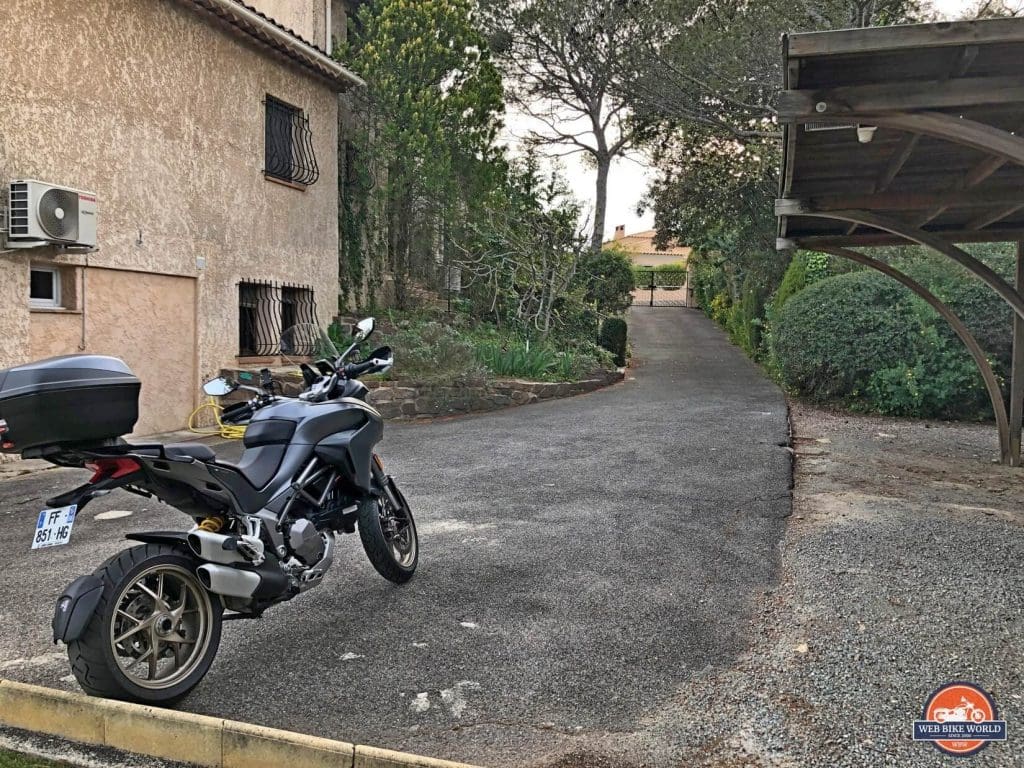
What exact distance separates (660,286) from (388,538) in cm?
3530

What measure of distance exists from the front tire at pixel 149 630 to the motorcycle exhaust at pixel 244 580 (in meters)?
0.08

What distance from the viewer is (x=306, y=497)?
3445 millimetres

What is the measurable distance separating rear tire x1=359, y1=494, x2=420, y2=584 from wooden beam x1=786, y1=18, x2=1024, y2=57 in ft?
10.0

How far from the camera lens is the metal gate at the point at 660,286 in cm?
3784

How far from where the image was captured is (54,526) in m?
2.50

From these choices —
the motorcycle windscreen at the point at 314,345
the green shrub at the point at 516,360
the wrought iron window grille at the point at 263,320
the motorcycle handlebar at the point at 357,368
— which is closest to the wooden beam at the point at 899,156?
the motorcycle handlebar at the point at 357,368

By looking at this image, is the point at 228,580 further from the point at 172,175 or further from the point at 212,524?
the point at 172,175

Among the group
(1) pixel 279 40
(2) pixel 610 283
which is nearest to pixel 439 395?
(1) pixel 279 40

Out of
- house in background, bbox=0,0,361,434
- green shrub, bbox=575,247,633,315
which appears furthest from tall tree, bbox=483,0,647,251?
house in background, bbox=0,0,361,434

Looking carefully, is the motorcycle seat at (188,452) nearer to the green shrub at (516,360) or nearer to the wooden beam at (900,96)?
the wooden beam at (900,96)

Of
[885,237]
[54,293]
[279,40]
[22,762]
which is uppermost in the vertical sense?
[279,40]

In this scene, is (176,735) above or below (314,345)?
below

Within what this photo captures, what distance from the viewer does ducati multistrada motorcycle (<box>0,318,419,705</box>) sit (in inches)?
100

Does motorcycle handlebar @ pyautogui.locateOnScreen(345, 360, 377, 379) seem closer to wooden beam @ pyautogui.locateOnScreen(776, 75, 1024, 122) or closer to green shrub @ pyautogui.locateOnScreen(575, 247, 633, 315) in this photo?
wooden beam @ pyautogui.locateOnScreen(776, 75, 1024, 122)
